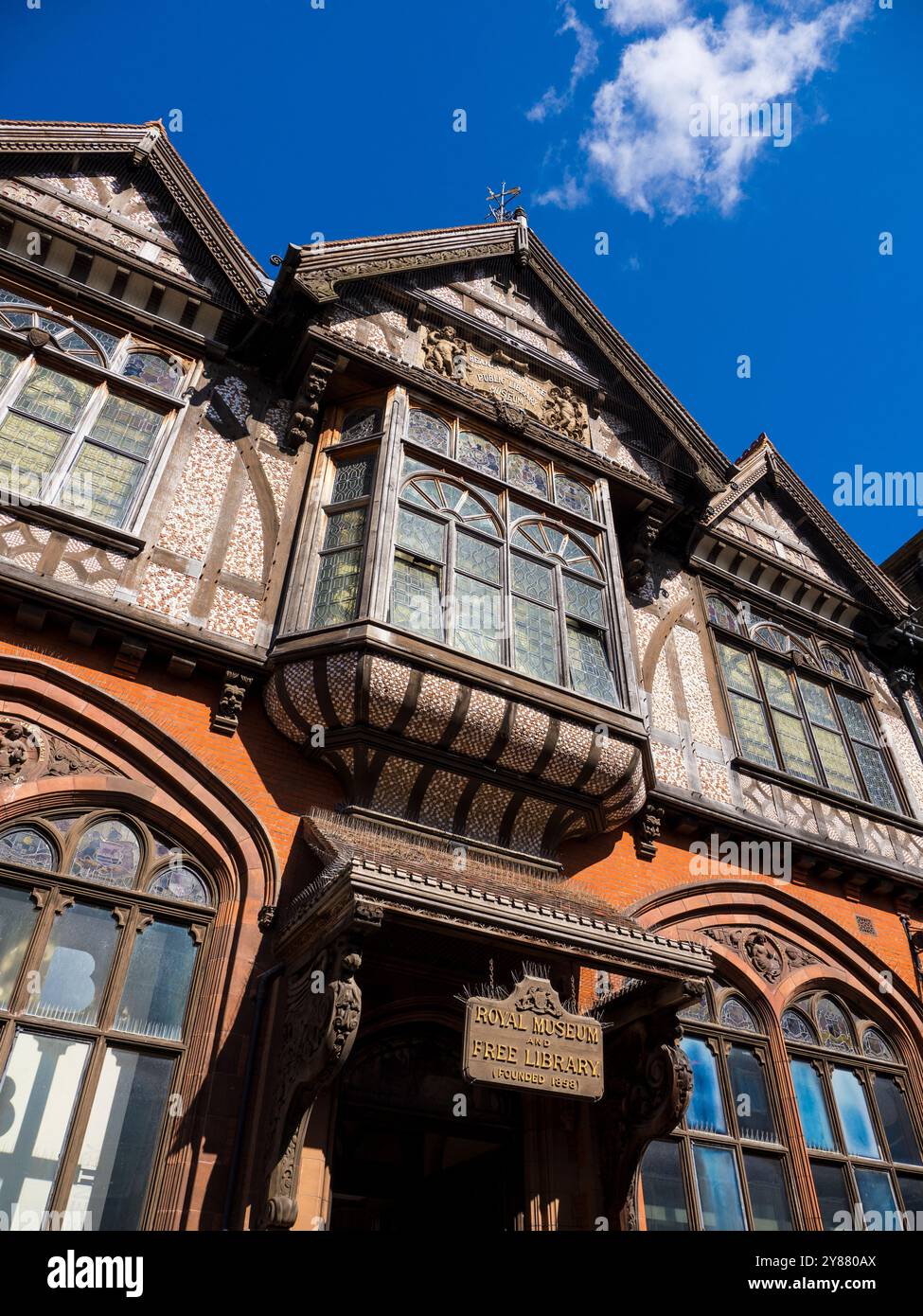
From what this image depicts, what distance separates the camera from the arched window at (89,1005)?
21.7 ft

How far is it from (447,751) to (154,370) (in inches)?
230

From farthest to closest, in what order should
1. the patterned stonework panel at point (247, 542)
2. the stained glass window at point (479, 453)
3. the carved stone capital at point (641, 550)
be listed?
1. the carved stone capital at point (641, 550)
2. the stained glass window at point (479, 453)
3. the patterned stonework panel at point (247, 542)

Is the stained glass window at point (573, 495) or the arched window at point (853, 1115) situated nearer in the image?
the arched window at point (853, 1115)

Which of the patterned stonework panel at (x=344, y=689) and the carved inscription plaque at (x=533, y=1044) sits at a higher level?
the patterned stonework panel at (x=344, y=689)

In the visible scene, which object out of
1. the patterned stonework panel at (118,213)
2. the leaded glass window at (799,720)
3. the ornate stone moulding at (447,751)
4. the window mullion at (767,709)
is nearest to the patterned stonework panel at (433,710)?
the ornate stone moulding at (447,751)

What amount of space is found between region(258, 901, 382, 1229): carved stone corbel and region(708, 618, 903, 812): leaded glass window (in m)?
7.36

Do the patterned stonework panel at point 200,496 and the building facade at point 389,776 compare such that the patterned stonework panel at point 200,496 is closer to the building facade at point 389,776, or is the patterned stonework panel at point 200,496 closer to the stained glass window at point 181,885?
the building facade at point 389,776

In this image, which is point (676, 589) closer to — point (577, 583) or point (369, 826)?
point (577, 583)

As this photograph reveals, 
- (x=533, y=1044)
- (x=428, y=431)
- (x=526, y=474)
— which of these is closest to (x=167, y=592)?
(x=428, y=431)

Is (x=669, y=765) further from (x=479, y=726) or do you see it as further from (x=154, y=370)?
(x=154, y=370)

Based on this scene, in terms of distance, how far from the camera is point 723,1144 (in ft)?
31.4

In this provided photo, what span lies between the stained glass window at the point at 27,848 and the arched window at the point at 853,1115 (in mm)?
8084
